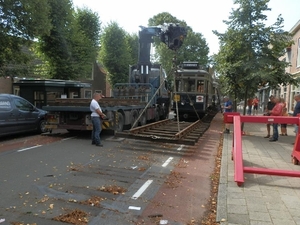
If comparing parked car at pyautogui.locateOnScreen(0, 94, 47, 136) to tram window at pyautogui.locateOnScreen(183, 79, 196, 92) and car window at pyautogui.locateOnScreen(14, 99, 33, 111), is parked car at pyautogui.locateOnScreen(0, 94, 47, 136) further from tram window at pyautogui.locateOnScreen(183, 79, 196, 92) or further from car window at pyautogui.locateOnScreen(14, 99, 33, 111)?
tram window at pyautogui.locateOnScreen(183, 79, 196, 92)

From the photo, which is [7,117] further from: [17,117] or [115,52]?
[115,52]

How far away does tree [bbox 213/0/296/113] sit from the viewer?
1292cm

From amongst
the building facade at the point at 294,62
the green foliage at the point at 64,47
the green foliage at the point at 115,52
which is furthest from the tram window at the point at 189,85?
the green foliage at the point at 115,52

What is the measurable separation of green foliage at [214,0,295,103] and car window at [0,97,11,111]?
29.6 ft

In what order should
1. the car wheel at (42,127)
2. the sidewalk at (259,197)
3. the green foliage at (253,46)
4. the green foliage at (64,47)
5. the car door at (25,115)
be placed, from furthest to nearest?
the green foliage at (64,47) < the green foliage at (253,46) < the car wheel at (42,127) < the car door at (25,115) < the sidewalk at (259,197)

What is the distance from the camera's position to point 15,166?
6633 millimetres

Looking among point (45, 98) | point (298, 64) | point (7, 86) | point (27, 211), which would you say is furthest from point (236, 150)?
point (7, 86)

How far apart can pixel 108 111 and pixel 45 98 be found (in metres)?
5.56

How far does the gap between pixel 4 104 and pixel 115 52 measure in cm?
2603

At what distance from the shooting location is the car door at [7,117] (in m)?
9.96

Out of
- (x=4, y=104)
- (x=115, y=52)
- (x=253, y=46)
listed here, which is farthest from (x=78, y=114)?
(x=115, y=52)

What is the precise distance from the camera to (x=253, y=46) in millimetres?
13289

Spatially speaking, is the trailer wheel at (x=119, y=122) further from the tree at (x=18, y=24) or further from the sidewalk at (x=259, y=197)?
the tree at (x=18, y=24)

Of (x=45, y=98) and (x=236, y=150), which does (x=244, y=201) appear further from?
(x=45, y=98)
